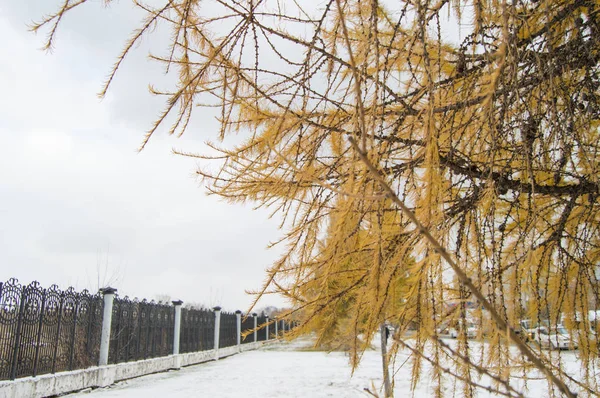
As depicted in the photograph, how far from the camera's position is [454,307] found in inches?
85.1

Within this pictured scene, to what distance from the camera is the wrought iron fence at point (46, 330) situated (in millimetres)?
6742

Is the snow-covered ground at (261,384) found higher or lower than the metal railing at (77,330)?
lower

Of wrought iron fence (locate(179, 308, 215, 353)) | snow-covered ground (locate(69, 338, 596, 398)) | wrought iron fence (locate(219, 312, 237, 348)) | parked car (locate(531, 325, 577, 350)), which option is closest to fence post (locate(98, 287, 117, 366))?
snow-covered ground (locate(69, 338, 596, 398))

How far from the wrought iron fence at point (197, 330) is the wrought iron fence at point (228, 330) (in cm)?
104

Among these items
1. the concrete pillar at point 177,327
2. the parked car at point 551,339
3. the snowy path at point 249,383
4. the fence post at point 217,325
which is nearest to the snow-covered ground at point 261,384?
the snowy path at point 249,383

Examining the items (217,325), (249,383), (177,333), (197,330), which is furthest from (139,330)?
(217,325)

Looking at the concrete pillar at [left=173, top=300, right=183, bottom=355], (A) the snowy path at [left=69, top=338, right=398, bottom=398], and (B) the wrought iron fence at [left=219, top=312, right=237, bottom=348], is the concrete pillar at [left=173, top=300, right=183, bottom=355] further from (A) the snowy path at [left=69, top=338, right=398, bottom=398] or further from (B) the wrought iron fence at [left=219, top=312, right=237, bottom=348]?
(B) the wrought iron fence at [left=219, top=312, right=237, bottom=348]

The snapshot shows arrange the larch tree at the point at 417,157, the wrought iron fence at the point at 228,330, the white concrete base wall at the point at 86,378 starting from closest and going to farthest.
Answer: the larch tree at the point at 417,157 → the white concrete base wall at the point at 86,378 → the wrought iron fence at the point at 228,330

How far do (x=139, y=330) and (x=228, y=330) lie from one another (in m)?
8.28

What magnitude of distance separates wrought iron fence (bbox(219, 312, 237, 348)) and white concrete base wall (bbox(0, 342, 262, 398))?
143 inches

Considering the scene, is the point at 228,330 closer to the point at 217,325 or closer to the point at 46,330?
the point at 217,325

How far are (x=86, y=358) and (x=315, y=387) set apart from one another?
14.8 ft

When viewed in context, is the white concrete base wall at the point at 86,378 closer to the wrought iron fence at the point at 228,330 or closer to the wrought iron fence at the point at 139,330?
the wrought iron fence at the point at 139,330

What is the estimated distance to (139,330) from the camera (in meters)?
11.1
